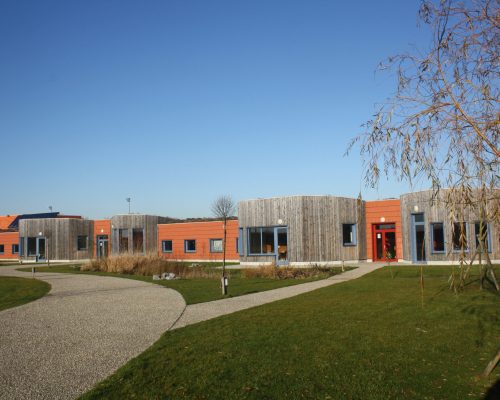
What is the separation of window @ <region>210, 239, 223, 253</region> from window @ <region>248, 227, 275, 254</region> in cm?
A: 627

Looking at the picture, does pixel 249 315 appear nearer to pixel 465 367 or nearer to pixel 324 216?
pixel 465 367

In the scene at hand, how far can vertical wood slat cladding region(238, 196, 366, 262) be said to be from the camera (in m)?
25.5

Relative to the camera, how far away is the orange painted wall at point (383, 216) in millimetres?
26328

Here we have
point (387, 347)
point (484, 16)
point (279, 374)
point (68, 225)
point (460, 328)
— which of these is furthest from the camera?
point (68, 225)

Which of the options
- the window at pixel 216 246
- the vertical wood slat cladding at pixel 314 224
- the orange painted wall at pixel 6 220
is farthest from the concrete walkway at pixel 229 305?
the orange painted wall at pixel 6 220

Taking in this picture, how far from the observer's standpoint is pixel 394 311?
9.03 metres

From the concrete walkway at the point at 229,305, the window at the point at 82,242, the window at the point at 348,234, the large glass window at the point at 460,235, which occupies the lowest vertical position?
the concrete walkway at the point at 229,305

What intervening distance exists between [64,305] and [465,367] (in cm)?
954

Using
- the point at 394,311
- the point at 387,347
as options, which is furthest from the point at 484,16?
the point at 394,311

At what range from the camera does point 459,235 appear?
398 centimetres

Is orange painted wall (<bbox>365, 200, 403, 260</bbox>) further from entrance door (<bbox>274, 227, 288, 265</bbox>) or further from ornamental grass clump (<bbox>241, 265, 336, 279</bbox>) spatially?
ornamental grass clump (<bbox>241, 265, 336, 279</bbox>)

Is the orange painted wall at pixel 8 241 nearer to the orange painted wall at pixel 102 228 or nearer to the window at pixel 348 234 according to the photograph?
the orange painted wall at pixel 102 228

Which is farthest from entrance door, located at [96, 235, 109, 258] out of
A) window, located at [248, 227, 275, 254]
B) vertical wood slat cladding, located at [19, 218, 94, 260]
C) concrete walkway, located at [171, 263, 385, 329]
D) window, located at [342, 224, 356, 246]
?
concrete walkway, located at [171, 263, 385, 329]

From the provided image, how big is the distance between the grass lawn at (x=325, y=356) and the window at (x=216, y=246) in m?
23.6
